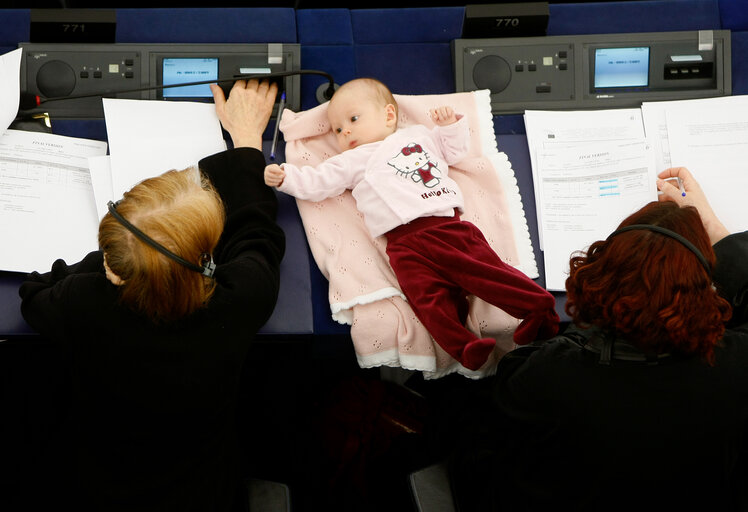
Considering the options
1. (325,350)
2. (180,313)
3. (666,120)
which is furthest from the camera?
(325,350)

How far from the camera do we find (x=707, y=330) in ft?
3.66

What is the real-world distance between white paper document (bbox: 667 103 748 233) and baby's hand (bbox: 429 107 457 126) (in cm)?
57

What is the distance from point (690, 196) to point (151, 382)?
126 cm

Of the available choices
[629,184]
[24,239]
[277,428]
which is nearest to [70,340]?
[24,239]

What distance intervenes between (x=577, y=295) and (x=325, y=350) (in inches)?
43.6

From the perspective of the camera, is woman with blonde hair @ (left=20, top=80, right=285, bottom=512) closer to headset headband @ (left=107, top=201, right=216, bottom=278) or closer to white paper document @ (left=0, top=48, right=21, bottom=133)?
headset headband @ (left=107, top=201, right=216, bottom=278)

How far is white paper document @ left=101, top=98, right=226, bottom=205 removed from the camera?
1.53m

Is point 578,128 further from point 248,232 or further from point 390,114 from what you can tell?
point 248,232

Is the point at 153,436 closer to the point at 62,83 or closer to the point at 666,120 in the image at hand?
the point at 62,83

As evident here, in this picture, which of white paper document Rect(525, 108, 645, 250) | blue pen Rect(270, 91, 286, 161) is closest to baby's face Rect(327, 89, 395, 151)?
blue pen Rect(270, 91, 286, 161)

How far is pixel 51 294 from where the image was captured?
120cm

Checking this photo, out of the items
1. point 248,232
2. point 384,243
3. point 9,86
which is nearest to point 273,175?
point 248,232

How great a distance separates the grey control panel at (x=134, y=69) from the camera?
5.45 ft

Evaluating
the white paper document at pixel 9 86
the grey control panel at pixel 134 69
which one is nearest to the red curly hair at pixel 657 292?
the grey control panel at pixel 134 69
